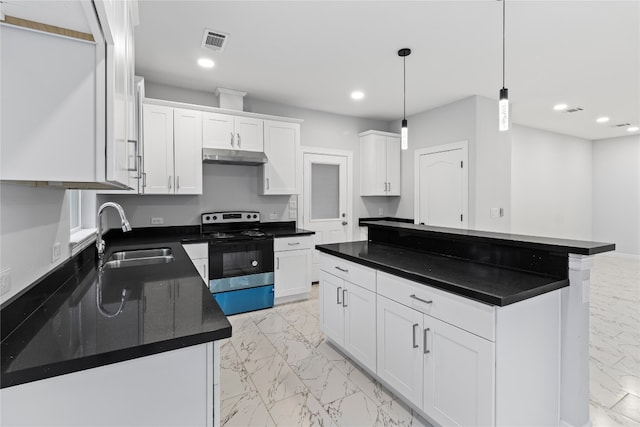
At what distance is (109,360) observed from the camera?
34.5 inches

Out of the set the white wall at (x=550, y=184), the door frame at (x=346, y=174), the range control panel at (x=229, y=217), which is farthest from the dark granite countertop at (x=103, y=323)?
the white wall at (x=550, y=184)

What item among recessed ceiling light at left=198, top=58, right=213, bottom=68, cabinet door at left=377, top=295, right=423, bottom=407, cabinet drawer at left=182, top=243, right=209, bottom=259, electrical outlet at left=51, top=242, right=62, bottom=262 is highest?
recessed ceiling light at left=198, top=58, right=213, bottom=68

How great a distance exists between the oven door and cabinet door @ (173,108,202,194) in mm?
752

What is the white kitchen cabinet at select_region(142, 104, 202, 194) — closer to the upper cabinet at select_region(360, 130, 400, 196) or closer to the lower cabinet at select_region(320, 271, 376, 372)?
the lower cabinet at select_region(320, 271, 376, 372)

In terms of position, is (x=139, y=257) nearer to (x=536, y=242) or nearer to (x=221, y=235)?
(x=221, y=235)

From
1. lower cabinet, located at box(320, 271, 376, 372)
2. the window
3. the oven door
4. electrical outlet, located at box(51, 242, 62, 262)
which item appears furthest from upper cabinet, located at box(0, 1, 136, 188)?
the oven door

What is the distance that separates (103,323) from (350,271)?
65.9 inches

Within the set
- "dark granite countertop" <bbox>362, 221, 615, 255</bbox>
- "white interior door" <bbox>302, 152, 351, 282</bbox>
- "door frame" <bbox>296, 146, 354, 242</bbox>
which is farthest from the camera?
"white interior door" <bbox>302, 152, 351, 282</bbox>

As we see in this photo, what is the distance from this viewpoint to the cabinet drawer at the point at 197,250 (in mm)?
3373

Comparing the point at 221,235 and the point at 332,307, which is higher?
the point at 221,235

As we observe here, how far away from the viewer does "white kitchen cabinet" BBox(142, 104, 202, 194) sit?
3416mm

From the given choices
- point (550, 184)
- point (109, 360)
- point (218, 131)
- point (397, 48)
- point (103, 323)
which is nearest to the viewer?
point (109, 360)

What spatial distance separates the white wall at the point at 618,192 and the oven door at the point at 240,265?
24.8ft

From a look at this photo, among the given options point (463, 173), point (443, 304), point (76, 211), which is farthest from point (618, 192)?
point (76, 211)
